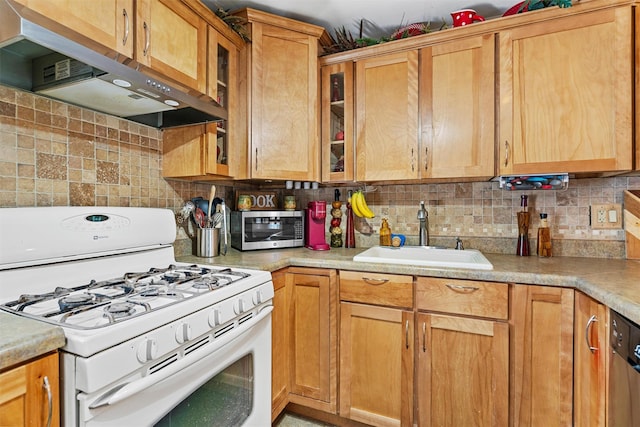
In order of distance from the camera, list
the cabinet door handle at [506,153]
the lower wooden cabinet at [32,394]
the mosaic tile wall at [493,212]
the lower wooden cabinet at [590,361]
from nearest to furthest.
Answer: the lower wooden cabinet at [32,394]
the lower wooden cabinet at [590,361]
the cabinet door handle at [506,153]
the mosaic tile wall at [493,212]

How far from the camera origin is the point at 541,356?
1298 millimetres

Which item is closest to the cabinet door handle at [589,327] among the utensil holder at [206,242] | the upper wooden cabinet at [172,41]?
the utensil holder at [206,242]

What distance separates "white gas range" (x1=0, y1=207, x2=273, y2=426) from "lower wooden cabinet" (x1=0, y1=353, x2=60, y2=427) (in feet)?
0.07

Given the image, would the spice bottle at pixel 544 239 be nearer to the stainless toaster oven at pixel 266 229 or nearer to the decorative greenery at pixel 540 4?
the decorative greenery at pixel 540 4

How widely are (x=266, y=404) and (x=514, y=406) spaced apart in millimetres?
1049

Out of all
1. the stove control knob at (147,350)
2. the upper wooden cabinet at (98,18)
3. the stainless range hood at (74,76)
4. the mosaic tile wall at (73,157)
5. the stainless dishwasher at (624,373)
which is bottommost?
the stainless dishwasher at (624,373)

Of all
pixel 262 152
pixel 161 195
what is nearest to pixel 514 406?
pixel 262 152

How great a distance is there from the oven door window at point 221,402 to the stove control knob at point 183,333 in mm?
215

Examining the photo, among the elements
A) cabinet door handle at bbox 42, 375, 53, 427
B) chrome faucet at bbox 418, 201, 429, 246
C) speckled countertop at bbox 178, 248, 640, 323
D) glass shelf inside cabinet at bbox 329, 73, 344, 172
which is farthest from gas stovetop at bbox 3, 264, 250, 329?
chrome faucet at bbox 418, 201, 429, 246

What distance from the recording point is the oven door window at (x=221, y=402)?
3.19 ft

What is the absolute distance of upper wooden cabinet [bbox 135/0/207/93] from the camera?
49.7 inches

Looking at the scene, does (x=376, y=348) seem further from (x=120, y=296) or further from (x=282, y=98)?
(x=282, y=98)

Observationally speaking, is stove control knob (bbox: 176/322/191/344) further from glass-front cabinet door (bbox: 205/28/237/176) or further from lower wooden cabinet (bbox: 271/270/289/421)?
glass-front cabinet door (bbox: 205/28/237/176)

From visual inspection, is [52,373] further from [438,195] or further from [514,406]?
[438,195]
